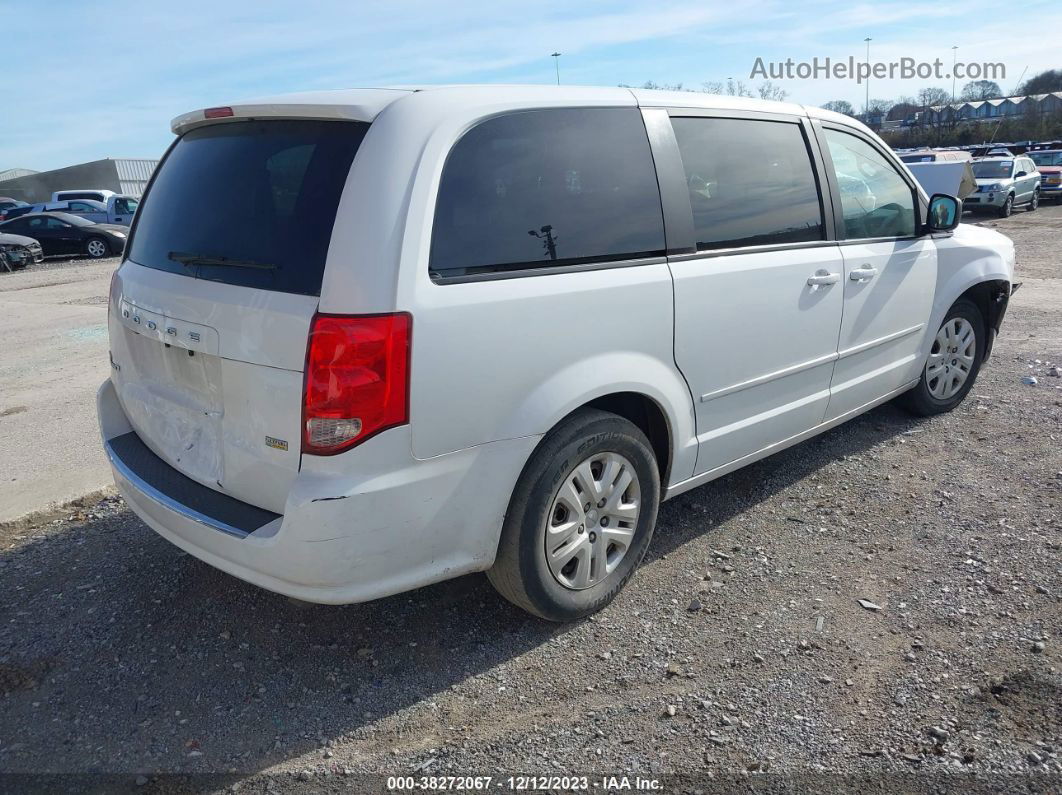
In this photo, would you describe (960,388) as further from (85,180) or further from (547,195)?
(85,180)

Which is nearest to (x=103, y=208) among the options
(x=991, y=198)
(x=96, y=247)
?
(x=96, y=247)

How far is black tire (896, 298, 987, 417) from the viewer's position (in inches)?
209

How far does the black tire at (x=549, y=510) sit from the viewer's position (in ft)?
9.59

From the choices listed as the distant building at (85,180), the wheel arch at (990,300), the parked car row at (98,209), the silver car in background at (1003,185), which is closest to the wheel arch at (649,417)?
the wheel arch at (990,300)

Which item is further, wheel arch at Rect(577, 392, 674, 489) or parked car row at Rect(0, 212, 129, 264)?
parked car row at Rect(0, 212, 129, 264)

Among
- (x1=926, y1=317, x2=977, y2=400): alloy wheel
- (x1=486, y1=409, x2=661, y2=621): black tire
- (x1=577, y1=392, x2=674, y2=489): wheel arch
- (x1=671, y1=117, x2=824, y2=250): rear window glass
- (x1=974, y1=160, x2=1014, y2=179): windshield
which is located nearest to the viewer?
(x1=486, y1=409, x2=661, y2=621): black tire

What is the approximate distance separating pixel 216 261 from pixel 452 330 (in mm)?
907

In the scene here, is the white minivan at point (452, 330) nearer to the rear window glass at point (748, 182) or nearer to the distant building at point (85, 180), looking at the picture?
the rear window glass at point (748, 182)

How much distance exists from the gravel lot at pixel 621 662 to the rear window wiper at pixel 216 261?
1435 mm

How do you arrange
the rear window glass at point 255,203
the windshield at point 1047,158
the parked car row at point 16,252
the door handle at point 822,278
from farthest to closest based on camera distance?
the windshield at point 1047,158 → the parked car row at point 16,252 → the door handle at point 822,278 → the rear window glass at point 255,203

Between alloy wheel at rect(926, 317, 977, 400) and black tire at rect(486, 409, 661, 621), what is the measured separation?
9.60 feet

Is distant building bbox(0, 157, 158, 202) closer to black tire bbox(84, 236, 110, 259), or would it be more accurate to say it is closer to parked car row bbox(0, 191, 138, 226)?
parked car row bbox(0, 191, 138, 226)

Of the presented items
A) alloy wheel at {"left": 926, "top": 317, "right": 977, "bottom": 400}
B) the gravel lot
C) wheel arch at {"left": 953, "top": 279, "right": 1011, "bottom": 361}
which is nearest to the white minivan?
the gravel lot

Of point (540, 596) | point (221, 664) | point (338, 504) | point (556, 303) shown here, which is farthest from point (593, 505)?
point (221, 664)
